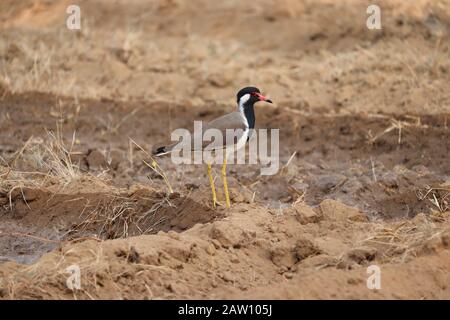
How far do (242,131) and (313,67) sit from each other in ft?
18.7

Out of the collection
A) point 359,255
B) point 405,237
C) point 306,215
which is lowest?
point 359,255

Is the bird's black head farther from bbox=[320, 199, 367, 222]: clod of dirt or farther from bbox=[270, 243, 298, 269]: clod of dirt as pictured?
bbox=[270, 243, 298, 269]: clod of dirt

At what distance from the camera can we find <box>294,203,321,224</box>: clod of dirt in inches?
317

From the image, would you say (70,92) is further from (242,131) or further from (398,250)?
(398,250)

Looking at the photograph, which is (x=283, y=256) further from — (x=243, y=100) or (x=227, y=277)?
(x=243, y=100)

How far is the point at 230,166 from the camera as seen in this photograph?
11.3 meters

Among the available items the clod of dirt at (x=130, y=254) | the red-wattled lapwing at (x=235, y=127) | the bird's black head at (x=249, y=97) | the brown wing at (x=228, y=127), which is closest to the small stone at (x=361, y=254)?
the red-wattled lapwing at (x=235, y=127)

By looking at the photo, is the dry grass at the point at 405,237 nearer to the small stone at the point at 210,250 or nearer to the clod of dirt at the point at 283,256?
the clod of dirt at the point at 283,256

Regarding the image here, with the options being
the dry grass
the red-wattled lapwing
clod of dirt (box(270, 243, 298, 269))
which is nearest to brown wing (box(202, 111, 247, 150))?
the red-wattled lapwing

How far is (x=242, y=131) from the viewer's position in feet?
28.2

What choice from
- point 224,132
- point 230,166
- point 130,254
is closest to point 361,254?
point 130,254

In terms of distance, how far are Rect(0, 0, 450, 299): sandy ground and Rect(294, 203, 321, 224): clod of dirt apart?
1 cm

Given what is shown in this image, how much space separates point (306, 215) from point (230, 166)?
3.33 metres

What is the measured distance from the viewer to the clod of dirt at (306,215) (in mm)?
8062
